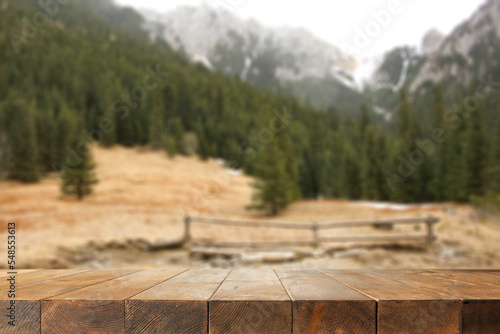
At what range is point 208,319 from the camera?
1103mm

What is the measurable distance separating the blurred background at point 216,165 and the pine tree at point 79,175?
4.2 inches

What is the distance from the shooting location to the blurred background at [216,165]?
1109cm

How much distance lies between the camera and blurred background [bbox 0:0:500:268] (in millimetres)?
11086

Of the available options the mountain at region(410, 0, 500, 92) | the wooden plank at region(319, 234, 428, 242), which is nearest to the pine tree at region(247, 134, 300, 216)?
the wooden plank at region(319, 234, 428, 242)

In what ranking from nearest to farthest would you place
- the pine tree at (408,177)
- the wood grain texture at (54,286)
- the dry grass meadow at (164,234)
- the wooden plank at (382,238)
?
the wood grain texture at (54,286), the dry grass meadow at (164,234), the wooden plank at (382,238), the pine tree at (408,177)

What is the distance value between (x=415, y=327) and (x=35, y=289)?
1.71m

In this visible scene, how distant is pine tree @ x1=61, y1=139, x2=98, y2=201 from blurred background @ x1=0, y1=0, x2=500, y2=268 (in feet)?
0.35

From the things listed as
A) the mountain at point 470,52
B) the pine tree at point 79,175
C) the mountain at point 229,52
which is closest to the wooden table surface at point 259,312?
the pine tree at point 79,175

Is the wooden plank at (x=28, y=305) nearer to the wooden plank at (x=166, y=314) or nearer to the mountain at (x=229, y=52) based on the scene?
the wooden plank at (x=166, y=314)

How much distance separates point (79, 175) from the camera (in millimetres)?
22250

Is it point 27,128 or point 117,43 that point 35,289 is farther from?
point 117,43

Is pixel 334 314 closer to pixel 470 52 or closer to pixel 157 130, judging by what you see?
pixel 157 130

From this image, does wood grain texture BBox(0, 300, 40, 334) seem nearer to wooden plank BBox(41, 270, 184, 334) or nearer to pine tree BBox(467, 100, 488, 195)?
wooden plank BBox(41, 270, 184, 334)

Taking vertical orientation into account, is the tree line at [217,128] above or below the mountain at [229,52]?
below
